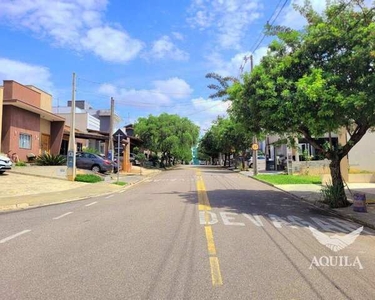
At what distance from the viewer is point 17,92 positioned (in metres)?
29.0

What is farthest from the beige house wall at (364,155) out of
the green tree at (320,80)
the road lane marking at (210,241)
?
the road lane marking at (210,241)

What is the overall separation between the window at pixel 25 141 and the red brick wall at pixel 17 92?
2.84 m

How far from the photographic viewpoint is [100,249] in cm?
718

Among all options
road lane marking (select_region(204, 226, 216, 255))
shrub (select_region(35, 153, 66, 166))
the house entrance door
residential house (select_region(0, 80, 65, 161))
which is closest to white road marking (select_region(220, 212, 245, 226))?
road lane marking (select_region(204, 226, 216, 255))

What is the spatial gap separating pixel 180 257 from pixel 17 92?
26519 millimetres

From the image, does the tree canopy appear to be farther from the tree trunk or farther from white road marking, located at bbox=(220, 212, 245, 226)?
white road marking, located at bbox=(220, 212, 245, 226)

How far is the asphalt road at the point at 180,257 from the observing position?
5.05m

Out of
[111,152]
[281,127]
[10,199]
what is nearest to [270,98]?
[281,127]

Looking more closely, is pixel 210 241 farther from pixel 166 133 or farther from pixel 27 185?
pixel 166 133

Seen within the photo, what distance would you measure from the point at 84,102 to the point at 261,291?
220ft

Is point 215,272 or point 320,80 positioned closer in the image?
point 215,272

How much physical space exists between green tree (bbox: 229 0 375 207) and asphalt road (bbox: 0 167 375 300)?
350 cm

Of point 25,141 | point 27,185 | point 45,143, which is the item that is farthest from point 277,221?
point 45,143

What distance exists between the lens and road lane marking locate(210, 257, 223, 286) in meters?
5.31
